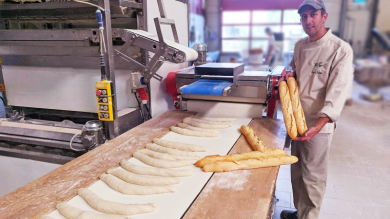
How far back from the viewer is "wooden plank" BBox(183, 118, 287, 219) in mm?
1110

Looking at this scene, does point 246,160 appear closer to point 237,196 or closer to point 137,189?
point 237,196

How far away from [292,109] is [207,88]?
0.69m

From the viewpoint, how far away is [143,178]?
136 centimetres

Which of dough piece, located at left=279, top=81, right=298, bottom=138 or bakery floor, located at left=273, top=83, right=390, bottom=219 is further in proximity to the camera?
bakery floor, located at left=273, top=83, right=390, bottom=219

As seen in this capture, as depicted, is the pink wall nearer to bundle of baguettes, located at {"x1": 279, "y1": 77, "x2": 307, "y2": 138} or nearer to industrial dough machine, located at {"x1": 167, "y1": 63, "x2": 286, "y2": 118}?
industrial dough machine, located at {"x1": 167, "y1": 63, "x2": 286, "y2": 118}

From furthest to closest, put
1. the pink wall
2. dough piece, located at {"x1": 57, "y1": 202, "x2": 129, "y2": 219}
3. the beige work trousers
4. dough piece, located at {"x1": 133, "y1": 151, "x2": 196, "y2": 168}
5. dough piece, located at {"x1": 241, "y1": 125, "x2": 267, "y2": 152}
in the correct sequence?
the pink wall, the beige work trousers, dough piece, located at {"x1": 241, "y1": 125, "x2": 267, "y2": 152}, dough piece, located at {"x1": 133, "y1": 151, "x2": 196, "y2": 168}, dough piece, located at {"x1": 57, "y1": 202, "x2": 129, "y2": 219}

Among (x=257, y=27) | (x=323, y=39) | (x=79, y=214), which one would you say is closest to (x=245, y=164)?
(x=79, y=214)

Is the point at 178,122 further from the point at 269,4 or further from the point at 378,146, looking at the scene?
the point at 269,4

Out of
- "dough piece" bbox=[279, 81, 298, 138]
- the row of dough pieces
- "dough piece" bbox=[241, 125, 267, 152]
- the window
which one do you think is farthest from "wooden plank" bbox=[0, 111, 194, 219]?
the window

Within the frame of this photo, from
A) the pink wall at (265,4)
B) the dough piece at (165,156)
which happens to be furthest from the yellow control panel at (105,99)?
the pink wall at (265,4)

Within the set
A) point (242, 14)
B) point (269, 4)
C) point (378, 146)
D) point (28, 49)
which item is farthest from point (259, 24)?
point (28, 49)

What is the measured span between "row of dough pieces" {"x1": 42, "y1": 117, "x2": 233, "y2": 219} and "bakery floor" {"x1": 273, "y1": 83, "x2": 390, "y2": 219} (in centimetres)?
161

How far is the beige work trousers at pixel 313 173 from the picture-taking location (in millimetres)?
2080

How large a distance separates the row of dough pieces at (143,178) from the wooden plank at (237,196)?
0.57 ft
